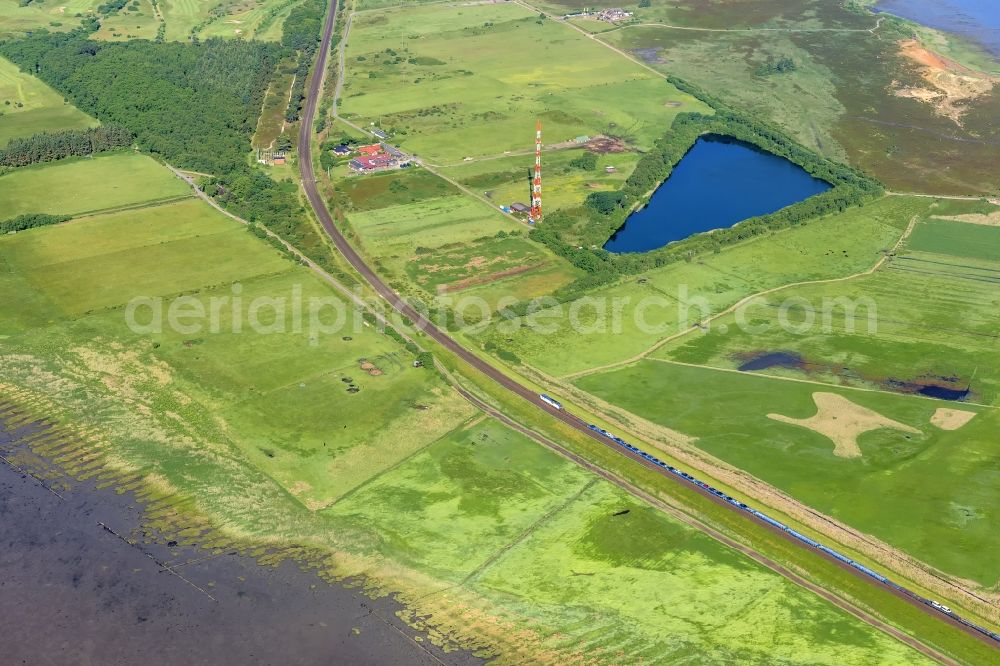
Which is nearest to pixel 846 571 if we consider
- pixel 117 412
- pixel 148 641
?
pixel 148 641

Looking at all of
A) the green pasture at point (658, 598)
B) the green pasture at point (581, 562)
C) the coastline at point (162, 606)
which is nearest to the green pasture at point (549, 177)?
the green pasture at point (581, 562)

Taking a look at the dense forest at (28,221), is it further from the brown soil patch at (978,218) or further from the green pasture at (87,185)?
the brown soil patch at (978,218)

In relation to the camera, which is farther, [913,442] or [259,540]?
[913,442]

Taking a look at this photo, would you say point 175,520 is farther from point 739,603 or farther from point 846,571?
point 846,571

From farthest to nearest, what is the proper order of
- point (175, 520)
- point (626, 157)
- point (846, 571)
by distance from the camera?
point (626, 157) < point (175, 520) < point (846, 571)

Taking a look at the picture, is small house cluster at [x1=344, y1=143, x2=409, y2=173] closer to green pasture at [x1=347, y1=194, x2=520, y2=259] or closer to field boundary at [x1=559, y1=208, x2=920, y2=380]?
green pasture at [x1=347, y1=194, x2=520, y2=259]
